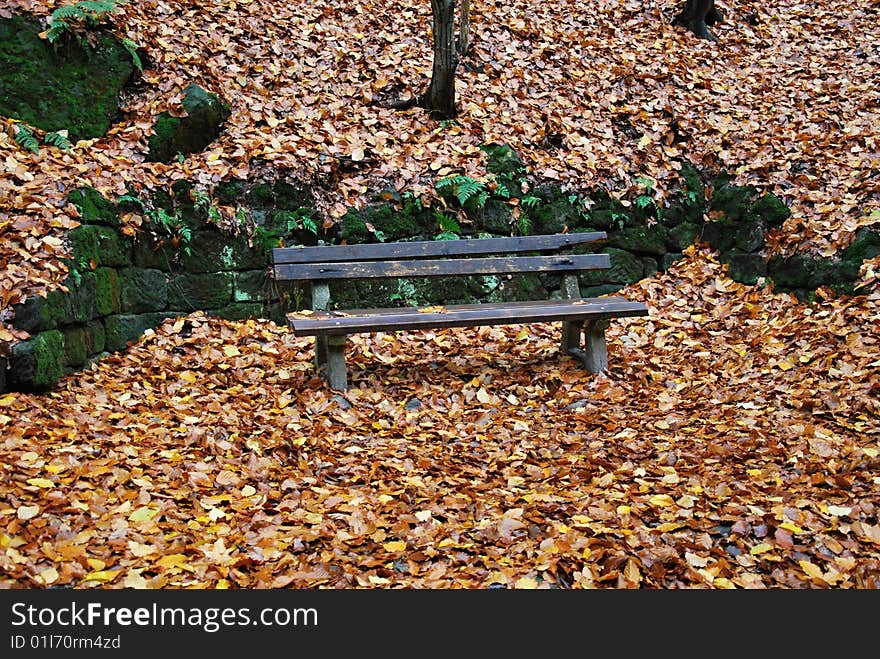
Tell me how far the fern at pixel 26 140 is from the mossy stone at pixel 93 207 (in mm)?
600


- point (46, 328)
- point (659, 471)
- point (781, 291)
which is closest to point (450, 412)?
point (659, 471)

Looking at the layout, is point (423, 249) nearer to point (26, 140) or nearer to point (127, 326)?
point (127, 326)

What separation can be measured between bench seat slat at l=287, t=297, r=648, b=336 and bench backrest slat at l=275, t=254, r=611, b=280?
0.90 ft

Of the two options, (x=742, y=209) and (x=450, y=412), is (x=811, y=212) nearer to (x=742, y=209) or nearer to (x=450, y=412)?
(x=742, y=209)

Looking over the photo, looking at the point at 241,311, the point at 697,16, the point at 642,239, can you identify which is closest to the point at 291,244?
the point at 241,311

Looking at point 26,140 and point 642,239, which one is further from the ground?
point 26,140

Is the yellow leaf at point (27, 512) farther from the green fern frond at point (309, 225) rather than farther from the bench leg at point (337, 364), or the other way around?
the green fern frond at point (309, 225)

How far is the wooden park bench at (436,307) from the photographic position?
15.6 feet

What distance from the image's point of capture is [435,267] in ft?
17.3

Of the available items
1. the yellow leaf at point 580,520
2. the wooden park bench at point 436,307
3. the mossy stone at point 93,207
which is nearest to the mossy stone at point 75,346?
the mossy stone at point 93,207

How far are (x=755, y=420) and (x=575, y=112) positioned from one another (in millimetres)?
4413

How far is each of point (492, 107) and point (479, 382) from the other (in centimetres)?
353

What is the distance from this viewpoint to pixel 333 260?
5270 millimetres

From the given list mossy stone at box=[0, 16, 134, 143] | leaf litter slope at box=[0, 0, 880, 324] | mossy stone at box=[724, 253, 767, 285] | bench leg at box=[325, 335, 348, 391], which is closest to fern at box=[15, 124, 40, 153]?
leaf litter slope at box=[0, 0, 880, 324]
